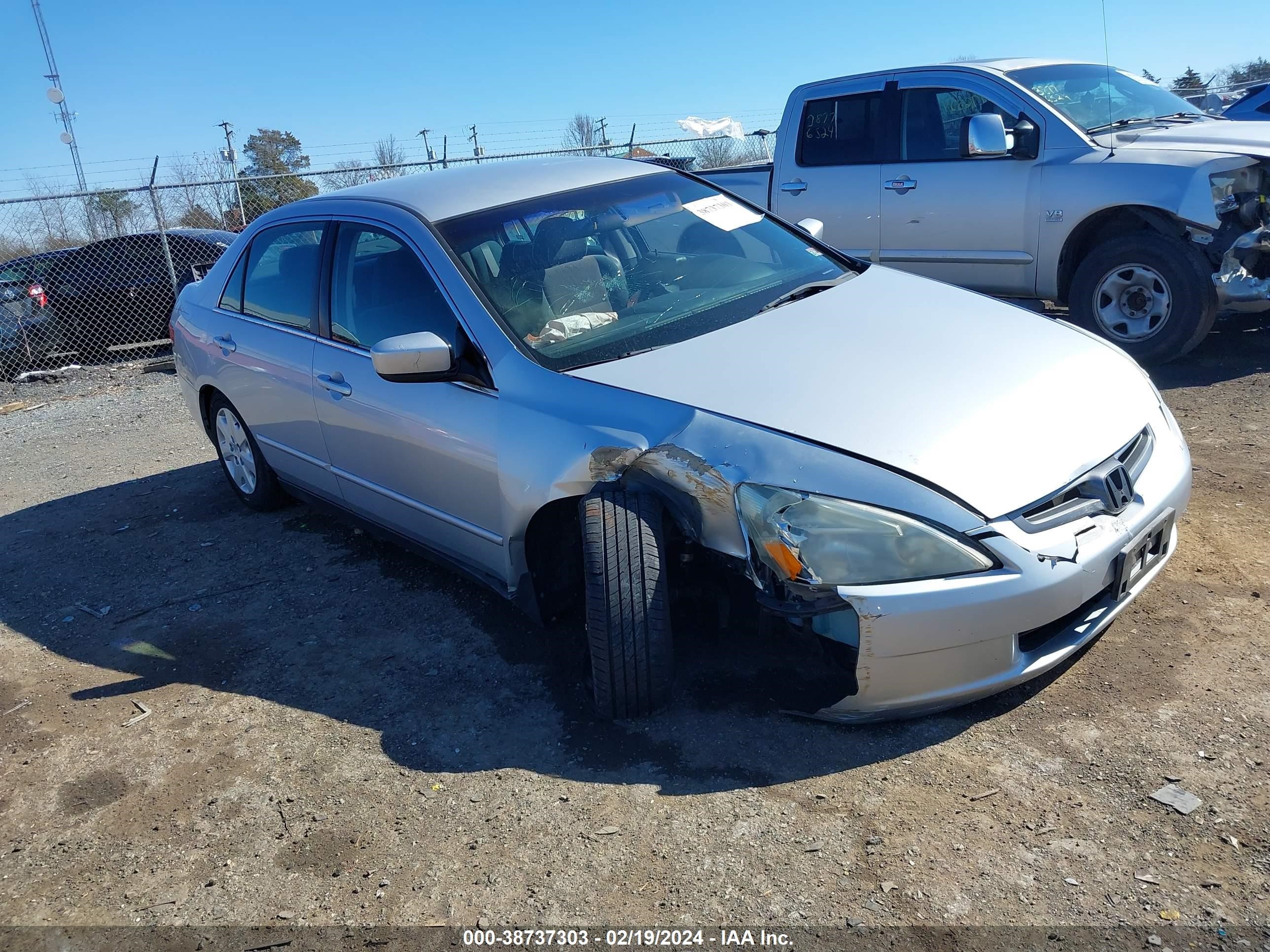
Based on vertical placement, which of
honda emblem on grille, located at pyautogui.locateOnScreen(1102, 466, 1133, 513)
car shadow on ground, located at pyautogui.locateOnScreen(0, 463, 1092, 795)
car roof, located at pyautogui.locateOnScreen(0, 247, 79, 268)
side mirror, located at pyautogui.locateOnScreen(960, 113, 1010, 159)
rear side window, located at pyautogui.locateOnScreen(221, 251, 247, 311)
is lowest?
car shadow on ground, located at pyautogui.locateOnScreen(0, 463, 1092, 795)

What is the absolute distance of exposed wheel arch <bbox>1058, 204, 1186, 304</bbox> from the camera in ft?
20.2

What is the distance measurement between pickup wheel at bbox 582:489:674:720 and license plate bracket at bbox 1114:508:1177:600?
133 cm

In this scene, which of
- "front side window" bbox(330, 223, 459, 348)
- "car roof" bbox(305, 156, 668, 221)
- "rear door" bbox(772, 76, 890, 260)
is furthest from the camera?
"rear door" bbox(772, 76, 890, 260)

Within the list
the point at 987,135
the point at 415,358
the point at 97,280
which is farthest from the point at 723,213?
the point at 97,280

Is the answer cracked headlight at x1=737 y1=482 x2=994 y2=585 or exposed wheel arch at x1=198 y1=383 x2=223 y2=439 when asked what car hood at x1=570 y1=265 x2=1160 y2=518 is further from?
exposed wheel arch at x1=198 y1=383 x2=223 y2=439

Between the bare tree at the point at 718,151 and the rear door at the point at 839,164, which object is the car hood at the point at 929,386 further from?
the bare tree at the point at 718,151

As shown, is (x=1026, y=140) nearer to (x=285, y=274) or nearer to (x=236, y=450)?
(x=285, y=274)

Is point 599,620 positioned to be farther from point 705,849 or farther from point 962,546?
point 962,546

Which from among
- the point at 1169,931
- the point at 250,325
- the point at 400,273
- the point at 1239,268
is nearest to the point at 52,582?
the point at 250,325

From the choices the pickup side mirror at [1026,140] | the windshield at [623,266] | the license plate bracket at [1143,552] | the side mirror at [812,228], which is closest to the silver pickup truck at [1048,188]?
the pickup side mirror at [1026,140]

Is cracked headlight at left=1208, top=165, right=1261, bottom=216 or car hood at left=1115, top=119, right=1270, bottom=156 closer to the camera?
cracked headlight at left=1208, top=165, right=1261, bottom=216

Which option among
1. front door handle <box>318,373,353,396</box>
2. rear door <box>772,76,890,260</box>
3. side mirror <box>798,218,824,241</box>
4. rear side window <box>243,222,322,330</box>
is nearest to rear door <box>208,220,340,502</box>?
rear side window <box>243,222,322,330</box>

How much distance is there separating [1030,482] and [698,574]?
42.4 inches

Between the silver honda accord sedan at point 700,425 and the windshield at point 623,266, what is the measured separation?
13 mm
